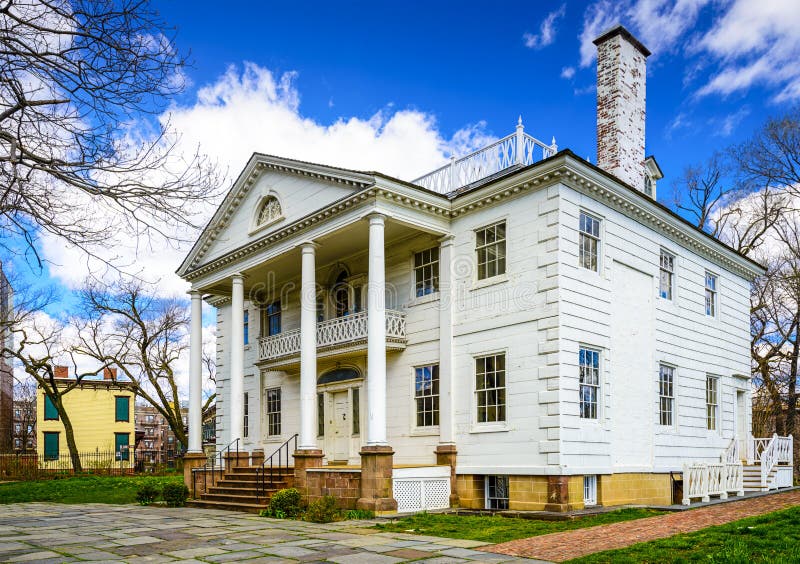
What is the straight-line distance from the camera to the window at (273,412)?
23594 millimetres

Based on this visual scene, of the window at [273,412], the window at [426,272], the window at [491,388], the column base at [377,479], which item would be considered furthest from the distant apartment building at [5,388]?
the window at [491,388]

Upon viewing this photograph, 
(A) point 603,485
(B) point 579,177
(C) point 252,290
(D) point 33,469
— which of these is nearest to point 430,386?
(A) point 603,485

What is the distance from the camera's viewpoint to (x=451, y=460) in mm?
16922

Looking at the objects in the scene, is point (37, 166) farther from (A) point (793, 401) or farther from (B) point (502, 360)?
(A) point (793, 401)

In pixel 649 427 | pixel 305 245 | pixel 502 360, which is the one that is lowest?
pixel 649 427

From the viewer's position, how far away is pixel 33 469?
1457 inches

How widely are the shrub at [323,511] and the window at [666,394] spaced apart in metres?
8.56

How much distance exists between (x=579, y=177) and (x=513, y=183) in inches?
57.6

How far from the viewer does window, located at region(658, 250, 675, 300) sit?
756 inches

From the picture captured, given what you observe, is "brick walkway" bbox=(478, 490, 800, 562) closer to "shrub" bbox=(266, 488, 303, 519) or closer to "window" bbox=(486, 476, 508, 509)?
"window" bbox=(486, 476, 508, 509)

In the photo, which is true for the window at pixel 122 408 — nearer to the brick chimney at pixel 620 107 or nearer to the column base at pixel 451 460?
the column base at pixel 451 460

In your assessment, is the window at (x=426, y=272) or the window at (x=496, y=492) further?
the window at (x=426, y=272)

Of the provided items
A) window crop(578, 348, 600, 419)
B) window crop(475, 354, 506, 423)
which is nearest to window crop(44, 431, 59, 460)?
window crop(475, 354, 506, 423)

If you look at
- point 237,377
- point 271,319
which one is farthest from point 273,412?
point 237,377
